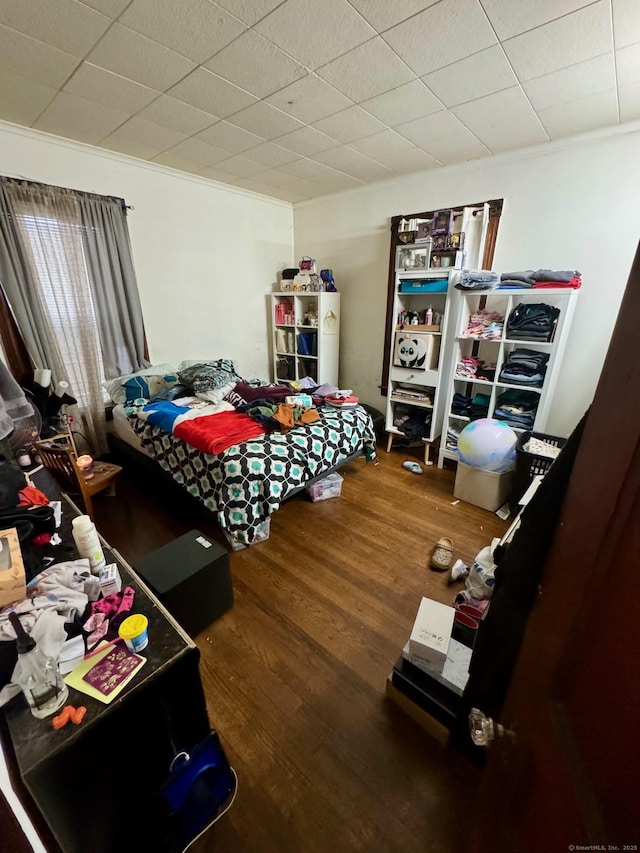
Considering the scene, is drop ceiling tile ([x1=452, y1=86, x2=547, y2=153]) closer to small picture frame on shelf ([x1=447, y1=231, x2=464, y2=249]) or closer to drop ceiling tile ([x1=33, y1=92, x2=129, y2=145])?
small picture frame on shelf ([x1=447, y1=231, x2=464, y2=249])

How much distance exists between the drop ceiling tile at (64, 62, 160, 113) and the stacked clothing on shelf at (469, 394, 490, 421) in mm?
3085

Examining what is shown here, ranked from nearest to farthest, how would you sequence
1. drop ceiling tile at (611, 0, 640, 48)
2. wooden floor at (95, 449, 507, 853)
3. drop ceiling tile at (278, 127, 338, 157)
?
wooden floor at (95, 449, 507, 853) → drop ceiling tile at (611, 0, 640, 48) → drop ceiling tile at (278, 127, 338, 157)

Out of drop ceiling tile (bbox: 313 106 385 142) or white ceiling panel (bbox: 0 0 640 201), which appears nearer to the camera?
white ceiling panel (bbox: 0 0 640 201)

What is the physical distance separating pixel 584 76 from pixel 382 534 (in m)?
2.83

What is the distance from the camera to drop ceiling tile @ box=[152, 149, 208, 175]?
291cm


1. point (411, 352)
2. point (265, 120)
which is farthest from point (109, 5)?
point (411, 352)

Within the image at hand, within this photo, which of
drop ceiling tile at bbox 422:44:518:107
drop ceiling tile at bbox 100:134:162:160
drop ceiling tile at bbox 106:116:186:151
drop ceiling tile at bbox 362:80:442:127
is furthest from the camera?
drop ceiling tile at bbox 100:134:162:160

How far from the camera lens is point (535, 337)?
2613 mm

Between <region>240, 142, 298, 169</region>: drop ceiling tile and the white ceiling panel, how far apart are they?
0.03 metres

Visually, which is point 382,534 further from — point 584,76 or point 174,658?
point 584,76

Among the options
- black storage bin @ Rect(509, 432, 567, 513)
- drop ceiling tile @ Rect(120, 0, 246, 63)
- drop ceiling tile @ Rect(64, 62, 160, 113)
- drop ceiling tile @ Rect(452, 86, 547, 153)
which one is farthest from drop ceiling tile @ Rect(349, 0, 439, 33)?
black storage bin @ Rect(509, 432, 567, 513)

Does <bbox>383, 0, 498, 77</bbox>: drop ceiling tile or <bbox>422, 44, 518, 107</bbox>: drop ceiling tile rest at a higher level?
<bbox>383, 0, 498, 77</bbox>: drop ceiling tile

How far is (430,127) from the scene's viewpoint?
2408 mm

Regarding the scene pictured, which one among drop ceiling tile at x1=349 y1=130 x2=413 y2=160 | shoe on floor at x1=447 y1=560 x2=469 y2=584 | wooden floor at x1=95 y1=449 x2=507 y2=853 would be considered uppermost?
drop ceiling tile at x1=349 y1=130 x2=413 y2=160
